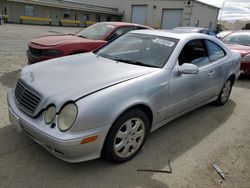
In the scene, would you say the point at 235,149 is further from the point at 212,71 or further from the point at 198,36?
the point at 198,36

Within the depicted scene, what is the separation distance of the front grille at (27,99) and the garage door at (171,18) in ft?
106

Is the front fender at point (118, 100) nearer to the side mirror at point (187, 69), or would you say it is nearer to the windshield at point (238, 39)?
the side mirror at point (187, 69)

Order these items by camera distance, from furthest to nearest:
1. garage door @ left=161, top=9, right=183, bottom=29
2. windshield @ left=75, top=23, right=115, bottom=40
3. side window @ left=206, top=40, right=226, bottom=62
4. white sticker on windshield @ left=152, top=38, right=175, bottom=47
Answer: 1. garage door @ left=161, top=9, right=183, bottom=29
2. windshield @ left=75, top=23, right=115, bottom=40
3. side window @ left=206, top=40, right=226, bottom=62
4. white sticker on windshield @ left=152, top=38, right=175, bottom=47

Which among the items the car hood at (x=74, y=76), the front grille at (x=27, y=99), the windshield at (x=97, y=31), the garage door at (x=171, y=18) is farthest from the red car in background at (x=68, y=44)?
the garage door at (x=171, y=18)

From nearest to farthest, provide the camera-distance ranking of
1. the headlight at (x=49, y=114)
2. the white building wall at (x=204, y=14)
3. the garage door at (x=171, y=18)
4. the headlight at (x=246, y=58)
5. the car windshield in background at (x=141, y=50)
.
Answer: the headlight at (x=49, y=114)
the car windshield in background at (x=141, y=50)
the headlight at (x=246, y=58)
the white building wall at (x=204, y=14)
the garage door at (x=171, y=18)

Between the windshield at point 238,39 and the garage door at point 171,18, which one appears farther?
the garage door at point 171,18

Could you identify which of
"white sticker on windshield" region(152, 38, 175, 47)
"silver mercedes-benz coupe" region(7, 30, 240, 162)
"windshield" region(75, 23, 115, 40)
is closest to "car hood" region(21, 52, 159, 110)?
"silver mercedes-benz coupe" region(7, 30, 240, 162)

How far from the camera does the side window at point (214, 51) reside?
372 centimetres

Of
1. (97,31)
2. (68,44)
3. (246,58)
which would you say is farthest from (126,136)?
(246,58)

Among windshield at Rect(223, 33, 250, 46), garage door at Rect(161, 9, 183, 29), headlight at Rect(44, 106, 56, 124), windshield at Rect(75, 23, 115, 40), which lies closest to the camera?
headlight at Rect(44, 106, 56, 124)

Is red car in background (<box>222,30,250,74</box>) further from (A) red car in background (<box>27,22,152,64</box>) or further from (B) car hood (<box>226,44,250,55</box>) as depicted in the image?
(A) red car in background (<box>27,22,152,64</box>)

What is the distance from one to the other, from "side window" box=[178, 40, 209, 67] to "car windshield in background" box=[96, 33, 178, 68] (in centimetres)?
20

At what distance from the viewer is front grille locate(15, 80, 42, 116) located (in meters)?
2.25

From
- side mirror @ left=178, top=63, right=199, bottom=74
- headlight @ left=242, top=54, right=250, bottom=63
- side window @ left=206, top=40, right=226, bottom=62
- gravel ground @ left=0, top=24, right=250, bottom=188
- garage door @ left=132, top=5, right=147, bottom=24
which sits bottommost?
gravel ground @ left=0, top=24, right=250, bottom=188
